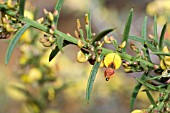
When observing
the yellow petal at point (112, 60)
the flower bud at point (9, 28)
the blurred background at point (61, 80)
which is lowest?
the blurred background at point (61, 80)

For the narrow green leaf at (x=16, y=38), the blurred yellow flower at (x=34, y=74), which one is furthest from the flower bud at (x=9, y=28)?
the blurred yellow flower at (x=34, y=74)

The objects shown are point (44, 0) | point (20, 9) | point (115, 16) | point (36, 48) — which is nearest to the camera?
point (20, 9)

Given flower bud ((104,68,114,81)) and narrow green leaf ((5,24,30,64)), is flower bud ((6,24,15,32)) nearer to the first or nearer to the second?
narrow green leaf ((5,24,30,64))

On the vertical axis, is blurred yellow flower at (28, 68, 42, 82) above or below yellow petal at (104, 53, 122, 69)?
below

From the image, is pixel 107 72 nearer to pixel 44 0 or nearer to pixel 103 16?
pixel 103 16

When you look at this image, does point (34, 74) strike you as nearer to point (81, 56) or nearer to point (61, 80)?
point (61, 80)

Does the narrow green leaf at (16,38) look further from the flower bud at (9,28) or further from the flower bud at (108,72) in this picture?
the flower bud at (108,72)

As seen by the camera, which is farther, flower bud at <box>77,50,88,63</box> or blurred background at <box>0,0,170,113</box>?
blurred background at <box>0,0,170,113</box>

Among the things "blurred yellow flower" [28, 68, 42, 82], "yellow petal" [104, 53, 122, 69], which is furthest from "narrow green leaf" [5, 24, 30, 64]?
"blurred yellow flower" [28, 68, 42, 82]

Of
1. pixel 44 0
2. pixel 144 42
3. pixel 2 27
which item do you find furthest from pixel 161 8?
pixel 44 0
